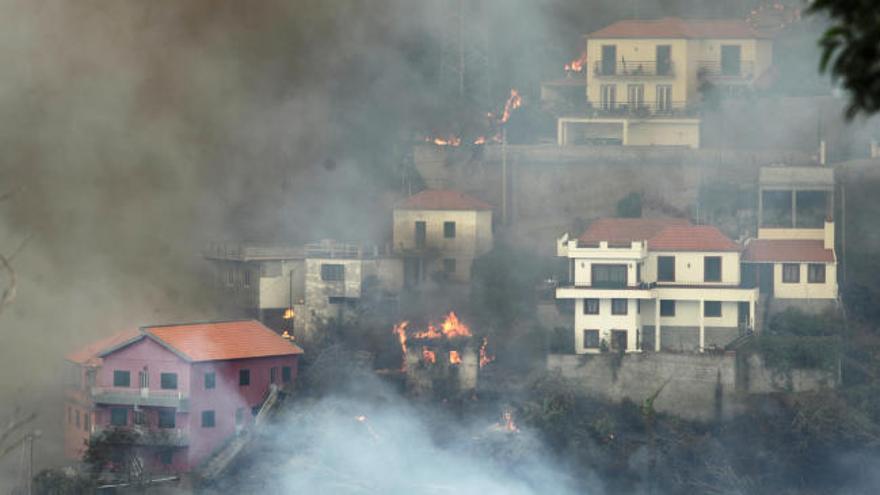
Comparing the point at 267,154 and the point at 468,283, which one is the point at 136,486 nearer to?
the point at 468,283

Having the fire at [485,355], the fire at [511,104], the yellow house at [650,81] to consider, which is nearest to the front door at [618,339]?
the fire at [485,355]

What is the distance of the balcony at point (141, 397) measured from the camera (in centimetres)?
2936

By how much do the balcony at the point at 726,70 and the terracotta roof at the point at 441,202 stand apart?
18.3 ft

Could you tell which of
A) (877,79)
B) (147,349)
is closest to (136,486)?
(147,349)

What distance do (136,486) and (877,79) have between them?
79.8 ft

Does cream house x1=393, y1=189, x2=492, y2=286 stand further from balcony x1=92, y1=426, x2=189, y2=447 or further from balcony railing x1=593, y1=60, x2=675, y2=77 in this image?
balcony x1=92, y1=426, x2=189, y2=447

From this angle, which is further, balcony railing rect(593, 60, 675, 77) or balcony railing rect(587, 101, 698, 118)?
balcony railing rect(593, 60, 675, 77)

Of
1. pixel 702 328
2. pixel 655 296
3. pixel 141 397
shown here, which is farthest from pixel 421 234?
pixel 141 397

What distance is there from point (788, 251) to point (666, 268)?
6.87 ft

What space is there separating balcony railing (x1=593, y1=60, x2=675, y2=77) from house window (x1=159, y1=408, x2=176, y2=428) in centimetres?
1105

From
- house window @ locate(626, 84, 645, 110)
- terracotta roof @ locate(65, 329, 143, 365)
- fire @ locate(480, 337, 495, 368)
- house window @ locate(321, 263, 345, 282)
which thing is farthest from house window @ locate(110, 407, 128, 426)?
house window @ locate(626, 84, 645, 110)

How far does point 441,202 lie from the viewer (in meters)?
32.2

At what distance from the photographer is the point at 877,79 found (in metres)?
4.93

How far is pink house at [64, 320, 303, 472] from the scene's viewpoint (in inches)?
1150
